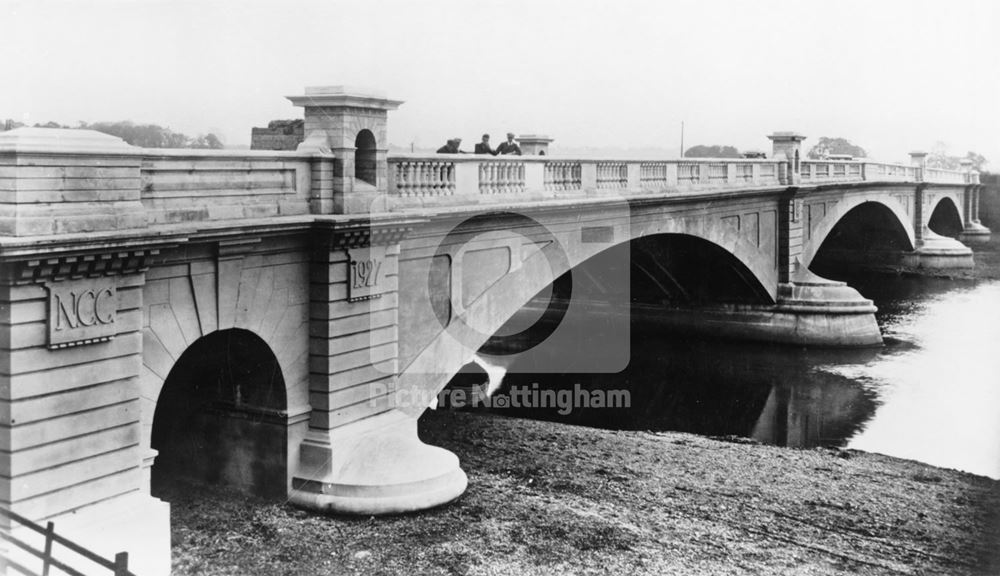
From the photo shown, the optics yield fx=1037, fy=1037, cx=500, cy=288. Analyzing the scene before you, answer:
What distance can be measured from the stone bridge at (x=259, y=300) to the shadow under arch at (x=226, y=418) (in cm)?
3

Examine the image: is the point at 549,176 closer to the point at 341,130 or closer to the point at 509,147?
the point at 509,147

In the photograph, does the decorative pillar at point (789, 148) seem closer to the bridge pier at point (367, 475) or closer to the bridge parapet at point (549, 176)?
the bridge parapet at point (549, 176)

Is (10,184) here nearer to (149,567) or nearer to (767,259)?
(149,567)

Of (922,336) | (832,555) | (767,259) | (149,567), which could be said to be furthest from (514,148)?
(922,336)

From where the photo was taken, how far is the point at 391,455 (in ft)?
47.8

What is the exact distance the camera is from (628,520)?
49.5 ft

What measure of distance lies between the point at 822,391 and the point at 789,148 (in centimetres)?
947

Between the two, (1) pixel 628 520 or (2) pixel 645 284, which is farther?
(2) pixel 645 284

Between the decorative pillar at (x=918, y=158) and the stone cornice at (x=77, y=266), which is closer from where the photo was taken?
the stone cornice at (x=77, y=266)

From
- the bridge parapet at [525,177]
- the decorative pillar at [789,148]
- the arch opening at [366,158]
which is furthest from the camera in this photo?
the decorative pillar at [789,148]

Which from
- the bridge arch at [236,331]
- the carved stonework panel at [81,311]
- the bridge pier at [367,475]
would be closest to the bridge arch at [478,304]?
the bridge pier at [367,475]

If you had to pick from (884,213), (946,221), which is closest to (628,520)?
(884,213)

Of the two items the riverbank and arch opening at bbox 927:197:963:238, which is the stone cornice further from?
arch opening at bbox 927:197:963:238

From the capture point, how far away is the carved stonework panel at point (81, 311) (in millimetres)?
10164
